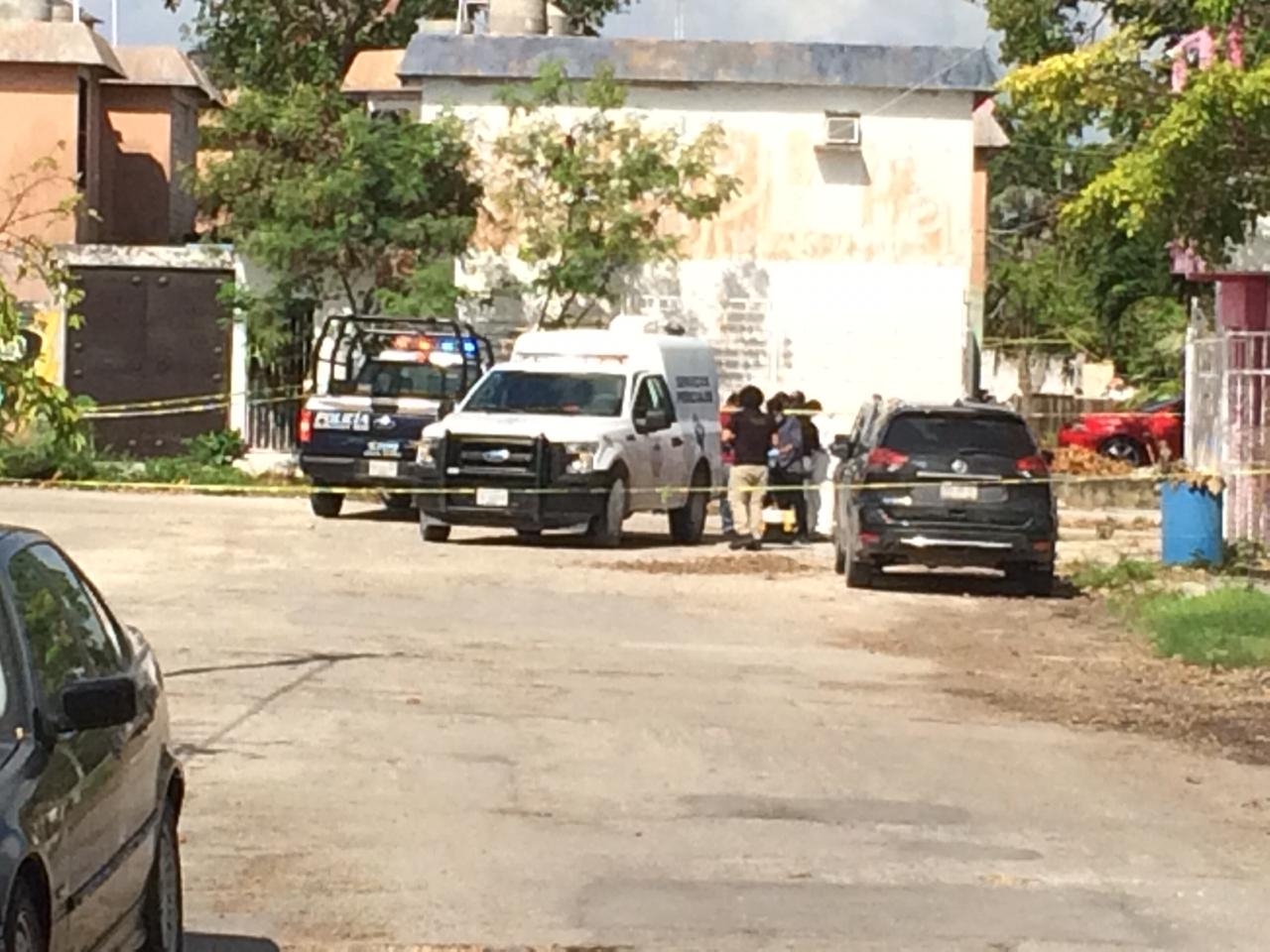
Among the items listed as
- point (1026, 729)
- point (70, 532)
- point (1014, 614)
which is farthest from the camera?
point (70, 532)

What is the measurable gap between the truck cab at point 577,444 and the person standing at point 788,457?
1090mm

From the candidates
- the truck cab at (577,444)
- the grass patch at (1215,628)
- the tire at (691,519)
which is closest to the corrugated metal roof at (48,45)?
the truck cab at (577,444)

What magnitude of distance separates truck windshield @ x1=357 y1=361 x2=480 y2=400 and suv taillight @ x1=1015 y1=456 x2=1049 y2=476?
29.5ft

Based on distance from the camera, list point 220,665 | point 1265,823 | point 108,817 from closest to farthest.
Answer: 1. point 108,817
2. point 1265,823
3. point 220,665

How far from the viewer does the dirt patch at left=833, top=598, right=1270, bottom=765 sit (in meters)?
15.4

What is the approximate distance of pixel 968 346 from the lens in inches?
1577

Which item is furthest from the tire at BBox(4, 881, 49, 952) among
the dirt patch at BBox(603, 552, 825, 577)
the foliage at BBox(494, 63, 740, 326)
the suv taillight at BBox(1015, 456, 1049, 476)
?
the foliage at BBox(494, 63, 740, 326)

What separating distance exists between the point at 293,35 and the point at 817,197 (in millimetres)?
21275

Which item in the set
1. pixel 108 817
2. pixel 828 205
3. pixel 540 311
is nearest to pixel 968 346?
pixel 828 205

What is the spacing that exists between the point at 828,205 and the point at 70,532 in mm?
16575

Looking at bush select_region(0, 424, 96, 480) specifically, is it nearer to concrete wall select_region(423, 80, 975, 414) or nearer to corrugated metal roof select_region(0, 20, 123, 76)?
concrete wall select_region(423, 80, 975, 414)

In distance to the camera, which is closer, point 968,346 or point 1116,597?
point 1116,597

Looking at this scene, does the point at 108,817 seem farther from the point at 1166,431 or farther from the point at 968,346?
the point at 1166,431

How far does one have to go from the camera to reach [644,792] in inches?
486
